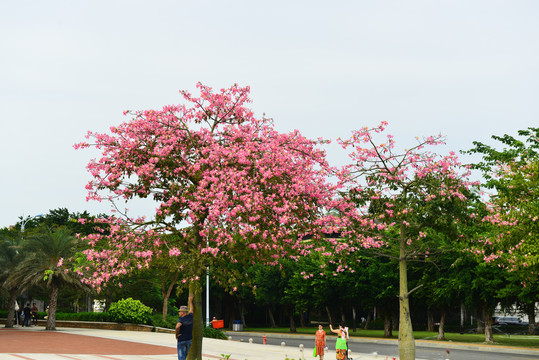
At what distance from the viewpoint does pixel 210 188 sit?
54.3 ft

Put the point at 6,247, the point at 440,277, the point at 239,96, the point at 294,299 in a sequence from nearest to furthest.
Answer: the point at 239,96 → the point at 440,277 → the point at 6,247 → the point at 294,299

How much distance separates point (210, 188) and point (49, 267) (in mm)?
26825

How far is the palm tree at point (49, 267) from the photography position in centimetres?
3919

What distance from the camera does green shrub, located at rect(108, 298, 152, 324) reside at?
4200 centimetres

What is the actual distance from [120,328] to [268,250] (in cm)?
2828

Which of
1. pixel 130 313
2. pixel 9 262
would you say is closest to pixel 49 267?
pixel 9 262

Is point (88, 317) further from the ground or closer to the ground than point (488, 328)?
closer to the ground

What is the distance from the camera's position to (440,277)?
41.3 m

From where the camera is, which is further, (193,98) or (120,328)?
(120,328)

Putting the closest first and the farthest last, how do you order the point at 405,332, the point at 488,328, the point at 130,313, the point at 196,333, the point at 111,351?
the point at 405,332
the point at 196,333
the point at 111,351
the point at 488,328
the point at 130,313

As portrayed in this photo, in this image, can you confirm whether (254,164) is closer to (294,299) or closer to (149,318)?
(149,318)

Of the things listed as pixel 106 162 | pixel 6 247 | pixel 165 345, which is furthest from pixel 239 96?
pixel 6 247

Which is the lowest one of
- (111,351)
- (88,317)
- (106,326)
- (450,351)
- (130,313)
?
(450,351)

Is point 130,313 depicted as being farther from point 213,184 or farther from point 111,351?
point 213,184
